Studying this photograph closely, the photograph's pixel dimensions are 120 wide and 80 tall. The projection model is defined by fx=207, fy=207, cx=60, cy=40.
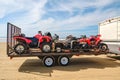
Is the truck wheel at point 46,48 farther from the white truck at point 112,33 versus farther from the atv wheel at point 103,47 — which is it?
the white truck at point 112,33

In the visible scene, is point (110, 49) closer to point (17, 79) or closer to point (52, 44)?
point (52, 44)

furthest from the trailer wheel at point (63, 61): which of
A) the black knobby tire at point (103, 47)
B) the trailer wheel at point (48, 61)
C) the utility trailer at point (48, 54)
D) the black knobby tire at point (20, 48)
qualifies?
the black knobby tire at point (103, 47)

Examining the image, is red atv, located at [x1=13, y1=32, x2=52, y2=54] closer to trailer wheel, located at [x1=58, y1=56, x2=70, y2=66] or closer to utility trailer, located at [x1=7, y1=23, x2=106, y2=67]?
utility trailer, located at [x1=7, y1=23, x2=106, y2=67]

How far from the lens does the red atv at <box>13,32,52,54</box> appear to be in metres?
10.8

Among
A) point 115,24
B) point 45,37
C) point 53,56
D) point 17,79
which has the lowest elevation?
point 17,79

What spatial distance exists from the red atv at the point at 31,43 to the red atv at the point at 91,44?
1972 mm

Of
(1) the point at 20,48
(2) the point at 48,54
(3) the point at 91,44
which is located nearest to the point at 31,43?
(1) the point at 20,48

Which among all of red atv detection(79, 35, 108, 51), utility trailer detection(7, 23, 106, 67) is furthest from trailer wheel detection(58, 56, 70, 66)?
red atv detection(79, 35, 108, 51)

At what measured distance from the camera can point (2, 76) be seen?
8.83m

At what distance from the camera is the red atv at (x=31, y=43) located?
10.8m

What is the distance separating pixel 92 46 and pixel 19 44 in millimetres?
4232

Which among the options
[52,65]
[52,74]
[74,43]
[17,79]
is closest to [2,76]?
[17,79]

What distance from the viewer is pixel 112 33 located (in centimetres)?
1254

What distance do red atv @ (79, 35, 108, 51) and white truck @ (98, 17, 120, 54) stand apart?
526 mm
